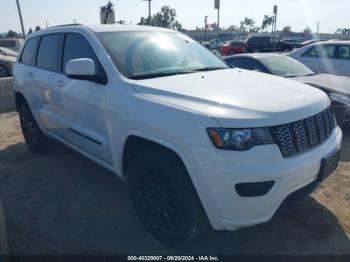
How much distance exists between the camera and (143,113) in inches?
115

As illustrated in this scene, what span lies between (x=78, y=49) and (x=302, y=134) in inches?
103

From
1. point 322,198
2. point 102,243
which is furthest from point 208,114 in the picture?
point 322,198

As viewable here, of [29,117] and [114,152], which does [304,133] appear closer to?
[114,152]

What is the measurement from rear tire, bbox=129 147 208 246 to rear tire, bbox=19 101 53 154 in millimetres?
2773

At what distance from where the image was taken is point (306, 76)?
662 cm

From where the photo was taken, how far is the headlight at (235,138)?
2498 millimetres

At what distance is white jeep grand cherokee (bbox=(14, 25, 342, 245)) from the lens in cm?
251

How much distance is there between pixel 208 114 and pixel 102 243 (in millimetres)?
1607

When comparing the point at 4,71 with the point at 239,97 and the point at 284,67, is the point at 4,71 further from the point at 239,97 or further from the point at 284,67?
the point at 239,97

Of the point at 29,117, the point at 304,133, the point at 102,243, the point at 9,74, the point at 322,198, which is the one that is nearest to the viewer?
the point at 304,133

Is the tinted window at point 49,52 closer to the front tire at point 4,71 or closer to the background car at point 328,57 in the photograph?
the background car at point 328,57

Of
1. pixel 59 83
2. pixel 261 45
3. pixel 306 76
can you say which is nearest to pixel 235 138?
pixel 59 83

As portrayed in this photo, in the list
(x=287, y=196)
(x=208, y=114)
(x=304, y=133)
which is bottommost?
(x=287, y=196)

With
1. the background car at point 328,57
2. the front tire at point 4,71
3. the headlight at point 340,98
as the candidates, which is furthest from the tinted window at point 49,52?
the front tire at point 4,71
